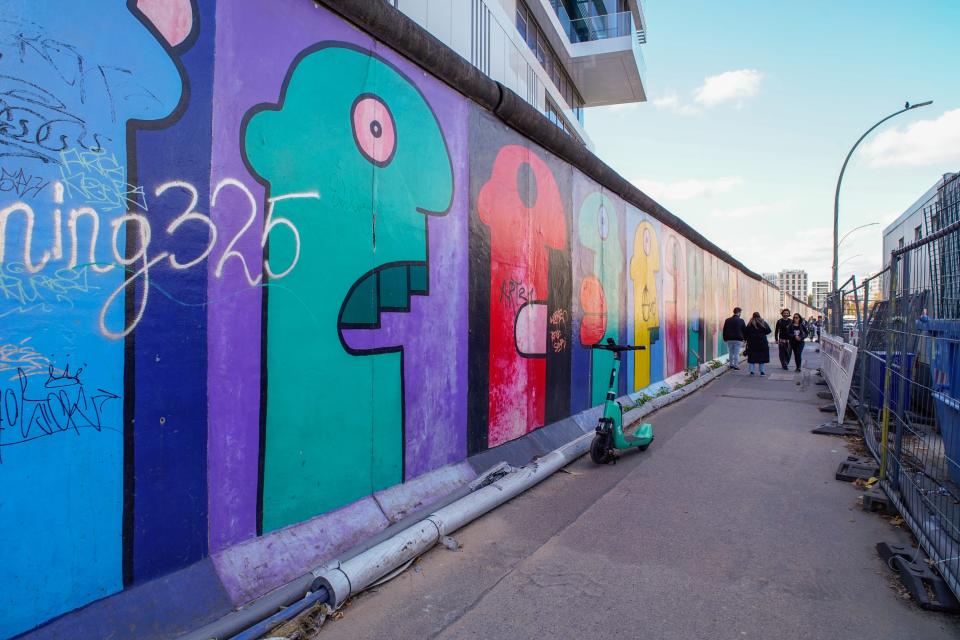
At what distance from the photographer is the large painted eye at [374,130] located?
4.14 meters

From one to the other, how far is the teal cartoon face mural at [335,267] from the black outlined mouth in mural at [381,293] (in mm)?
11

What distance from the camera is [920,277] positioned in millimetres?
4863

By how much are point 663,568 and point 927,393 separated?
2.74 m

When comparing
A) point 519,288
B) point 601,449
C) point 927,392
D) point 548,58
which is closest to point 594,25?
point 548,58

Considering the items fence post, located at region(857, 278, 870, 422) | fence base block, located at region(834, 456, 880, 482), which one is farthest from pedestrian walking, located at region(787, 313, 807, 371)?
fence base block, located at region(834, 456, 880, 482)

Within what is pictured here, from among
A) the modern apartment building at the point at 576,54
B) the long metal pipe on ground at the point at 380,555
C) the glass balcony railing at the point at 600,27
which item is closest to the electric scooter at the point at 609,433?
the long metal pipe on ground at the point at 380,555

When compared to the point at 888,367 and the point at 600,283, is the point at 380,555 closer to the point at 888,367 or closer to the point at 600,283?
the point at 888,367

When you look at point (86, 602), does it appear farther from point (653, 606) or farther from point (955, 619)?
point (955, 619)

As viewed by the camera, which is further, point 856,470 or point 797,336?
point 797,336

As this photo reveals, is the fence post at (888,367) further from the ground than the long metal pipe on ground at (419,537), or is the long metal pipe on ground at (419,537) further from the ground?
the fence post at (888,367)

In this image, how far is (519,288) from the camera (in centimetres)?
651

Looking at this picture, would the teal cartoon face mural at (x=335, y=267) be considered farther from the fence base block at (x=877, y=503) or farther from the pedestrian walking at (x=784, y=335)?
the pedestrian walking at (x=784, y=335)

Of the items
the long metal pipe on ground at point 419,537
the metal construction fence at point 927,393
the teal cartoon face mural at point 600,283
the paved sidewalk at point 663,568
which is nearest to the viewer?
the paved sidewalk at point 663,568

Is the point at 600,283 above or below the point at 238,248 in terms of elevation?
above
